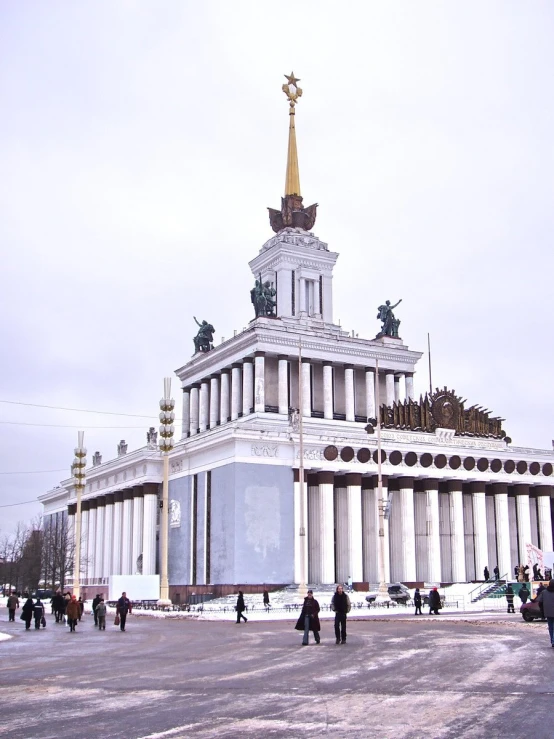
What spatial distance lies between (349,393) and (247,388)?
849cm

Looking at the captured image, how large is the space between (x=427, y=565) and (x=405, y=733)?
5388 cm

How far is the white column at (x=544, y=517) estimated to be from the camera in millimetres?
68312

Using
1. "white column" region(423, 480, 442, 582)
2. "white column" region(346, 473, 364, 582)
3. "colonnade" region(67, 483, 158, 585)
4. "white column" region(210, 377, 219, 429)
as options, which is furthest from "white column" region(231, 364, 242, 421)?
"white column" region(423, 480, 442, 582)

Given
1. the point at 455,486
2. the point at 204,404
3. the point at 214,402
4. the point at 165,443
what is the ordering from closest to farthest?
1. the point at 165,443
2. the point at 455,486
3. the point at 214,402
4. the point at 204,404

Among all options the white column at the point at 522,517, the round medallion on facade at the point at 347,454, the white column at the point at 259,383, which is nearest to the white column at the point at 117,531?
the white column at the point at 259,383

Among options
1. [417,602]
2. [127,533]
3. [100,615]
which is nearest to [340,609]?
[100,615]

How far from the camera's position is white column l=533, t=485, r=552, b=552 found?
68312 mm

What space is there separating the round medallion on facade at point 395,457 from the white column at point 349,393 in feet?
31.9

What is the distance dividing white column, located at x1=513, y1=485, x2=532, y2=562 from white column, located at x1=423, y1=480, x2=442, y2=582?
800cm

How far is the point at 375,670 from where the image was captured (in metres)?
16.5

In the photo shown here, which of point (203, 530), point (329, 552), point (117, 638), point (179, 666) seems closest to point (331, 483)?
point (329, 552)

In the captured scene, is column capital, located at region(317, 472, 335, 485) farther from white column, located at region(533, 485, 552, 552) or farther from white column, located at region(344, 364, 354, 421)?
white column, located at region(533, 485, 552, 552)

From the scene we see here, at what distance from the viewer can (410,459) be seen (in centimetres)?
6256

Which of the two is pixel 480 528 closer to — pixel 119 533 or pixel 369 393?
pixel 369 393
